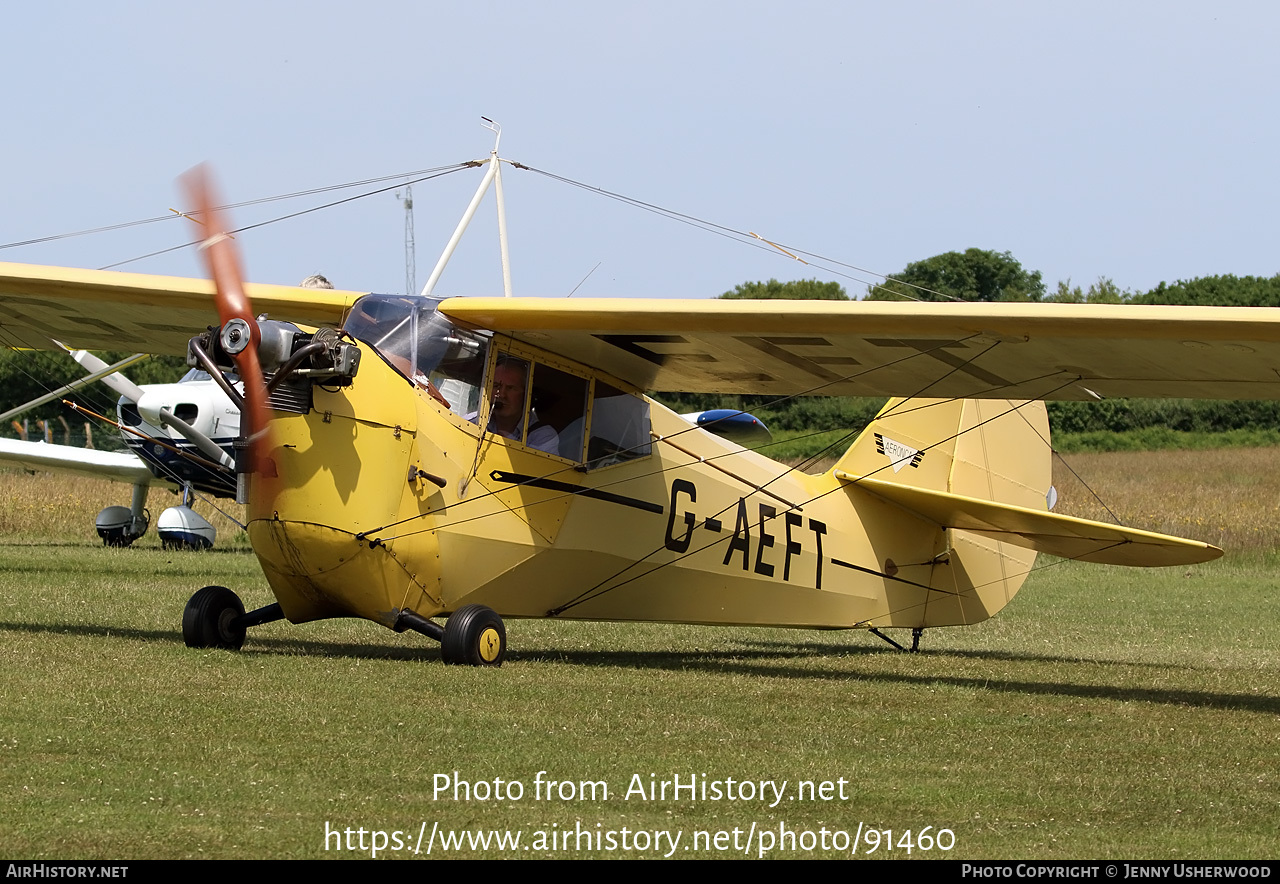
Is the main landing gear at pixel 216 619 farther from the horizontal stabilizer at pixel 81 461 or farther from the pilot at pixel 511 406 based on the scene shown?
the horizontal stabilizer at pixel 81 461

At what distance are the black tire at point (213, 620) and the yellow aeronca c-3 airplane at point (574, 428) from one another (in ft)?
0.05

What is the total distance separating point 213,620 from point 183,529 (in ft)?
51.5

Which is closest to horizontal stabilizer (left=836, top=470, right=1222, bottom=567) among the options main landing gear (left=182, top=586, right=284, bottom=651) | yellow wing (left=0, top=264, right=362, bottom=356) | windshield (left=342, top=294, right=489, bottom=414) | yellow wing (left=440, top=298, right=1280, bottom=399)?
yellow wing (left=440, top=298, right=1280, bottom=399)

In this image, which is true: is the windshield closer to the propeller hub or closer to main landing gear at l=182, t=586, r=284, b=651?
the propeller hub

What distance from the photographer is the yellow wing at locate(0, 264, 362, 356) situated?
427 inches

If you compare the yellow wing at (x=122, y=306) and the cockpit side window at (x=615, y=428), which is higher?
the yellow wing at (x=122, y=306)

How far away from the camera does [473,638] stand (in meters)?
9.36

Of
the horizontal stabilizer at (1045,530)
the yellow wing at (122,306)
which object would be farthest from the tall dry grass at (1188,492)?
the yellow wing at (122,306)

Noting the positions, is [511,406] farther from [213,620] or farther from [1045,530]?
[1045,530]

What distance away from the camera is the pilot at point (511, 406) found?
10.1 meters

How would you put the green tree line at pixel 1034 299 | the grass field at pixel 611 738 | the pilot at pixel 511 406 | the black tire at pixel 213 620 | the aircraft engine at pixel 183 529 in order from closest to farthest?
the grass field at pixel 611 738, the black tire at pixel 213 620, the pilot at pixel 511 406, the aircraft engine at pixel 183 529, the green tree line at pixel 1034 299

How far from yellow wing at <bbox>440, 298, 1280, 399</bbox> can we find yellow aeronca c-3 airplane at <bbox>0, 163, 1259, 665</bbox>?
0.02 meters

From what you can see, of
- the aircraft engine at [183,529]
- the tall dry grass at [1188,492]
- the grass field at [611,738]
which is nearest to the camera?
the grass field at [611,738]
